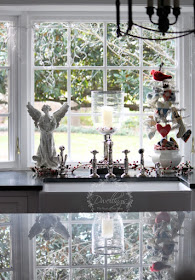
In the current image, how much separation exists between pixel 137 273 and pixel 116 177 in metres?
2.17

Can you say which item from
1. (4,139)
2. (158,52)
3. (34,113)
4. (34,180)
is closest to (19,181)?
(34,180)

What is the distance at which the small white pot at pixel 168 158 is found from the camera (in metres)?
3.59

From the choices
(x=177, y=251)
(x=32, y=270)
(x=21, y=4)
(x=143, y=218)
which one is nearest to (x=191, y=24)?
(x=21, y=4)

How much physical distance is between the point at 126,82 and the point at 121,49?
0.24 m

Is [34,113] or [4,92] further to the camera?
[4,92]

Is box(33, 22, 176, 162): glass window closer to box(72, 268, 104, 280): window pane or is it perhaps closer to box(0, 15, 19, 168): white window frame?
box(0, 15, 19, 168): white window frame

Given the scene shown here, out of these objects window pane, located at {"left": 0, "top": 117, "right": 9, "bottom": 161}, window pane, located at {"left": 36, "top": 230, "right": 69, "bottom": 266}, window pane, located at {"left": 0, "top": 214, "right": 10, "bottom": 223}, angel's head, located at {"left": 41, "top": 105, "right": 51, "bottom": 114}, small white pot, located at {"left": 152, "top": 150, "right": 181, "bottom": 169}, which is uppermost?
angel's head, located at {"left": 41, "top": 105, "right": 51, "bottom": 114}

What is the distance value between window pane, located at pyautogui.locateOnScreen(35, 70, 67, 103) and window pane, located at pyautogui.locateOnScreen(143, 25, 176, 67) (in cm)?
61

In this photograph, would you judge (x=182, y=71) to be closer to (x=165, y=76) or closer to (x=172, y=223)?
(x=165, y=76)

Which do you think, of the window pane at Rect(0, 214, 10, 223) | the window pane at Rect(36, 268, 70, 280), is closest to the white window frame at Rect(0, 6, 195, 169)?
the window pane at Rect(0, 214, 10, 223)

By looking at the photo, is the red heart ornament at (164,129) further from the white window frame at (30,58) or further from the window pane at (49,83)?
the window pane at (49,83)

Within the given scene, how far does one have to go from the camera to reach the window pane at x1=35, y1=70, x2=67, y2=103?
3892 mm

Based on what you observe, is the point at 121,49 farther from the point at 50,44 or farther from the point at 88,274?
the point at 88,274

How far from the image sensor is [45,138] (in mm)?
Result: 3578
